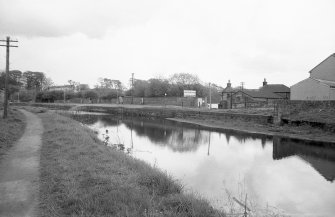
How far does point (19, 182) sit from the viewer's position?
22.8 ft

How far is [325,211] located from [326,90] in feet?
93.3

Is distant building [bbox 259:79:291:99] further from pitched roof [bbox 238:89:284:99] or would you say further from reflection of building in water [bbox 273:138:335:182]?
reflection of building in water [bbox 273:138:335:182]

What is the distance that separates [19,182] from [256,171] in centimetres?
975

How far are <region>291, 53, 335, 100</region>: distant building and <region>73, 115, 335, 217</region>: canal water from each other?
1546cm

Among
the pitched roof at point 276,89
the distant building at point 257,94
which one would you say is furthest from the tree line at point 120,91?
the pitched roof at point 276,89

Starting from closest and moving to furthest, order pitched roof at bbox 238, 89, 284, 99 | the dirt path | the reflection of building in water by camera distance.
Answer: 1. the dirt path
2. the reflection of building in water
3. pitched roof at bbox 238, 89, 284, 99

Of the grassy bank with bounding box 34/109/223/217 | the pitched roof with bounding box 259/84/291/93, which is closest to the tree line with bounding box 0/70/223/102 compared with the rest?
the pitched roof with bounding box 259/84/291/93

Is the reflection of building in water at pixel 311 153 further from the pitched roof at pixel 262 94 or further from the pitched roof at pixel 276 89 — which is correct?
the pitched roof at pixel 276 89

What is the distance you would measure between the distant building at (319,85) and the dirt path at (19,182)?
106ft

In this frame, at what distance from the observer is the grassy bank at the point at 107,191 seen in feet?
17.5

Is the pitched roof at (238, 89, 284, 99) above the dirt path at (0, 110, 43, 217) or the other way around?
above

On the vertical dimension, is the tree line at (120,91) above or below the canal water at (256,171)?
above

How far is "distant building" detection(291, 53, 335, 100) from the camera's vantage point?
3231 cm

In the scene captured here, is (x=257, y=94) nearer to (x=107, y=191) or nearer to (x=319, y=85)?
(x=319, y=85)
